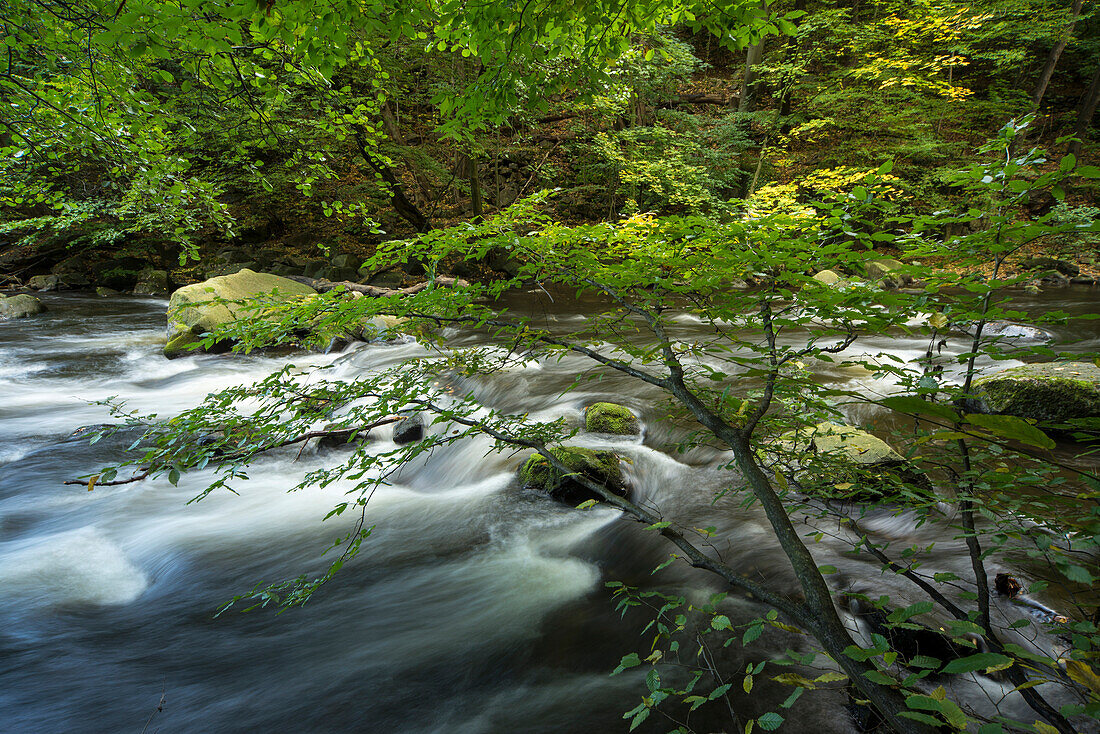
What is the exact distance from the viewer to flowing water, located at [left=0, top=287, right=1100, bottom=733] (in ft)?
9.42

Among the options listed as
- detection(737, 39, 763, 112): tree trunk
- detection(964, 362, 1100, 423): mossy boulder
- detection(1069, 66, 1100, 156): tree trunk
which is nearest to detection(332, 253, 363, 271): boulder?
detection(737, 39, 763, 112): tree trunk

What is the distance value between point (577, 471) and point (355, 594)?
196 cm

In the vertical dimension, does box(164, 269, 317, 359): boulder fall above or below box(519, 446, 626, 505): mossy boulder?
above

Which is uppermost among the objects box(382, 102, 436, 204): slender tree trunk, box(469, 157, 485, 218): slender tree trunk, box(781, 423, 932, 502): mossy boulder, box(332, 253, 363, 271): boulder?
box(382, 102, 436, 204): slender tree trunk

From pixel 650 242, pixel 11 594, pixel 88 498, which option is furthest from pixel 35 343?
pixel 650 242

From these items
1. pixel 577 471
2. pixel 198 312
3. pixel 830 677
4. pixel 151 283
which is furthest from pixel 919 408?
pixel 151 283

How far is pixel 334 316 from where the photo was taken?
6.76 feet

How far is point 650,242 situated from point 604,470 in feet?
9.18

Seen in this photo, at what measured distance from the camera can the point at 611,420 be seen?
5.62 meters

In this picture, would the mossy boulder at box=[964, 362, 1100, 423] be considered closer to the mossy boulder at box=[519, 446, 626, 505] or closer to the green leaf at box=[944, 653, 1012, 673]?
the mossy boulder at box=[519, 446, 626, 505]

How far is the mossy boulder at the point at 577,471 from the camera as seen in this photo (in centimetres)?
434

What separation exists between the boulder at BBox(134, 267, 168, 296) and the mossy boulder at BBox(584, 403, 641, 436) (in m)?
15.4

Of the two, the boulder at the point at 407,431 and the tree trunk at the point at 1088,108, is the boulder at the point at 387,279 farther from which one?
the tree trunk at the point at 1088,108

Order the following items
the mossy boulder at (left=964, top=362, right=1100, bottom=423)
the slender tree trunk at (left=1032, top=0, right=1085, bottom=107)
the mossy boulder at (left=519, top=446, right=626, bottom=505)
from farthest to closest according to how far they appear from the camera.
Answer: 1. the slender tree trunk at (left=1032, top=0, right=1085, bottom=107)
2. the mossy boulder at (left=964, top=362, right=1100, bottom=423)
3. the mossy boulder at (left=519, top=446, right=626, bottom=505)
